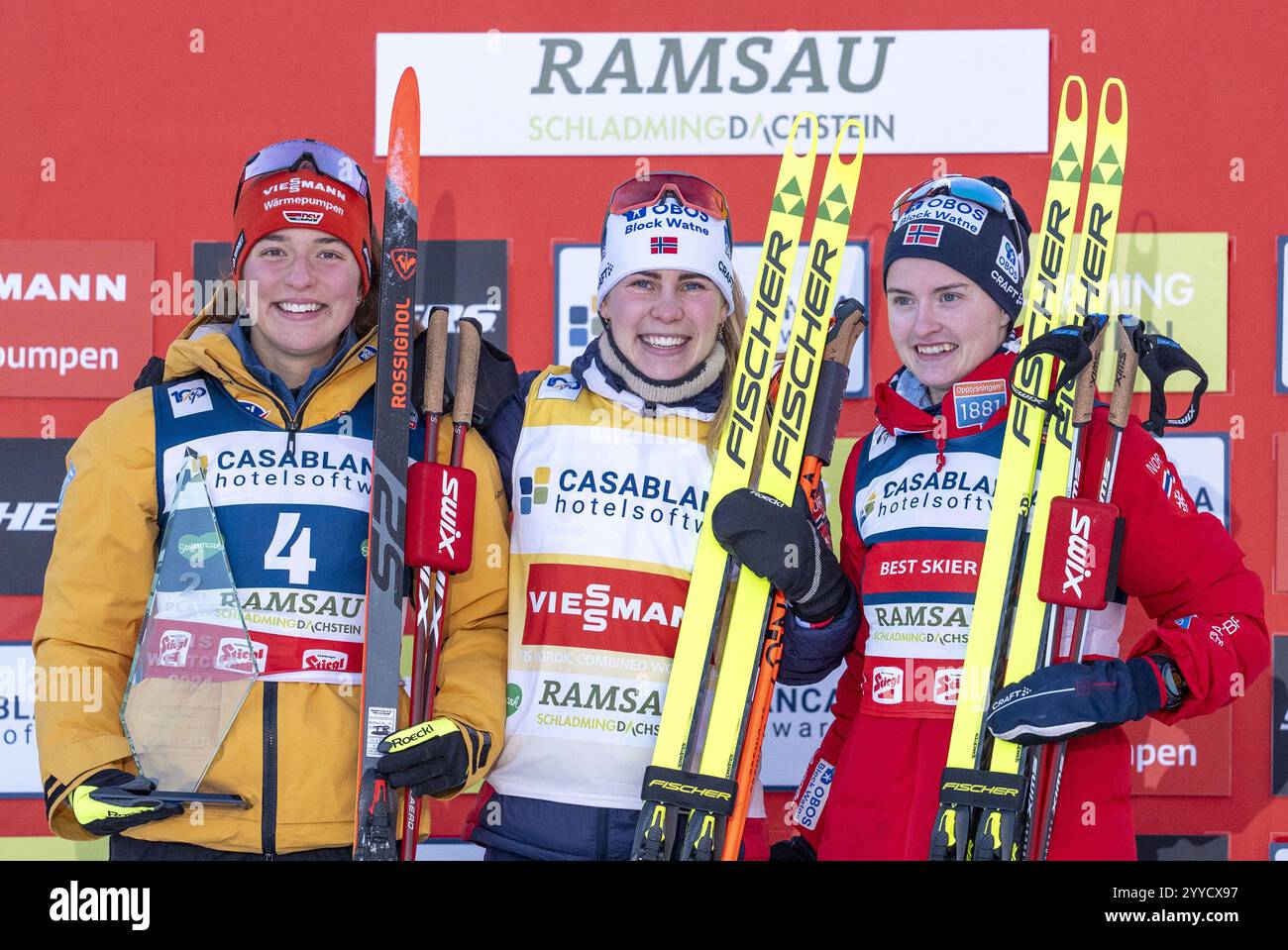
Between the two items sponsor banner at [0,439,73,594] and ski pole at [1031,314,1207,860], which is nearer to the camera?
ski pole at [1031,314,1207,860]

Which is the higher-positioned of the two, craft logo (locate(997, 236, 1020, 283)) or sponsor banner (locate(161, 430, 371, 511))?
craft logo (locate(997, 236, 1020, 283))

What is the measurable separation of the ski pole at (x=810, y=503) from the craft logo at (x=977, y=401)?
0.23 meters

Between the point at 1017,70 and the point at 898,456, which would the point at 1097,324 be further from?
the point at 1017,70

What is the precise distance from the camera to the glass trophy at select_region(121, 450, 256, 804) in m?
2.38

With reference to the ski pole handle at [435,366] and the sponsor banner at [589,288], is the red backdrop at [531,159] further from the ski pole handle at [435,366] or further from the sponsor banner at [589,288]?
the ski pole handle at [435,366]

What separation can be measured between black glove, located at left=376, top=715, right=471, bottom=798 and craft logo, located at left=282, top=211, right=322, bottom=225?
0.99 m

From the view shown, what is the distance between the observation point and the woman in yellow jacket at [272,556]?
2.35 meters

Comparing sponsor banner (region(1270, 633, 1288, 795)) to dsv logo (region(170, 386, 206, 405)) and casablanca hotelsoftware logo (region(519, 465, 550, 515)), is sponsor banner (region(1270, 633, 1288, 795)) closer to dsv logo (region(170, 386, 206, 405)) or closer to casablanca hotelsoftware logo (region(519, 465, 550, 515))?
casablanca hotelsoftware logo (region(519, 465, 550, 515))

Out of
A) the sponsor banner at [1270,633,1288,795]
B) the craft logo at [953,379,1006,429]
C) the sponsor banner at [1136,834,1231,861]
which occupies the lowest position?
the sponsor banner at [1136,834,1231,861]

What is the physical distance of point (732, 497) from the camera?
2.49 meters

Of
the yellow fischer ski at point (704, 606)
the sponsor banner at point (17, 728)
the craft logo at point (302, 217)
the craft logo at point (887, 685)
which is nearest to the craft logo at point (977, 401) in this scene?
the yellow fischer ski at point (704, 606)

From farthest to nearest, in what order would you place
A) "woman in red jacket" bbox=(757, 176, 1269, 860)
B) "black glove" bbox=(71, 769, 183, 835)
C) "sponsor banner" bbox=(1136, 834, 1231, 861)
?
"sponsor banner" bbox=(1136, 834, 1231, 861), "woman in red jacket" bbox=(757, 176, 1269, 860), "black glove" bbox=(71, 769, 183, 835)

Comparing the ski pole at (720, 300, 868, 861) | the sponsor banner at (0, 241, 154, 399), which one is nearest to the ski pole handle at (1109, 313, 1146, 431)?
the ski pole at (720, 300, 868, 861)
